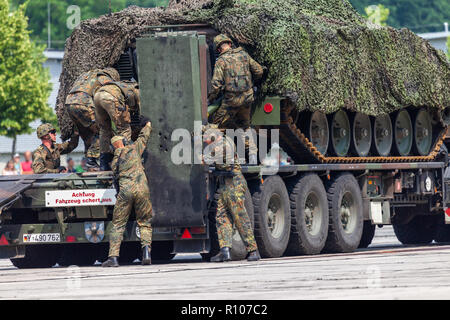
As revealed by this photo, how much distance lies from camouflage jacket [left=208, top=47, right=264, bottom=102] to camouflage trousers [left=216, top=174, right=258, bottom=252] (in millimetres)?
1289

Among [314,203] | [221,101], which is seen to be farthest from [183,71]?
[314,203]

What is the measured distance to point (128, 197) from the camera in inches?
597

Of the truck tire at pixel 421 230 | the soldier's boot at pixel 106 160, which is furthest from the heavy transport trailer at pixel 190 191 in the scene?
the truck tire at pixel 421 230

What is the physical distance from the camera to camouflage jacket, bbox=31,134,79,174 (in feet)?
57.1

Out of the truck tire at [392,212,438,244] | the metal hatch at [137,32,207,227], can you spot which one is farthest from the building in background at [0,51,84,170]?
the metal hatch at [137,32,207,227]

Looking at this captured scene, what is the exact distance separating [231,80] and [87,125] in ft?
7.08

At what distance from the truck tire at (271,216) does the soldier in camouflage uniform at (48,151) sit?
299 cm

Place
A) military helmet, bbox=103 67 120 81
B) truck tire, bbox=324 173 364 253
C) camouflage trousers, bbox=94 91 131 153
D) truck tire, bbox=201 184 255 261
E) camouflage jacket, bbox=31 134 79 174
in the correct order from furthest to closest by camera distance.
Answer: truck tire, bbox=324 173 364 253 < camouflage jacket, bbox=31 134 79 174 < military helmet, bbox=103 67 120 81 < truck tire, bbox=201 184 255 261 < camouflage trousers, bbox=94 91 131 153

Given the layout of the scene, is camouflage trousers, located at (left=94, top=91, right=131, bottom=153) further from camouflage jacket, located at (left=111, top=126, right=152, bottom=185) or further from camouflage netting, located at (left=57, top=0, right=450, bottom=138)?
camouflage netting, located at (left=57, top=0, right=450, bottom=138)

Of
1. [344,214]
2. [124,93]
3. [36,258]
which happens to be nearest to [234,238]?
[124,93]

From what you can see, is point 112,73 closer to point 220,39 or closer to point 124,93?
point 124,93

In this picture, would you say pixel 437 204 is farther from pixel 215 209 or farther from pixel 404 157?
pixel 215 209
